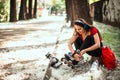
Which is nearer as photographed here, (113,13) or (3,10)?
(113,13)

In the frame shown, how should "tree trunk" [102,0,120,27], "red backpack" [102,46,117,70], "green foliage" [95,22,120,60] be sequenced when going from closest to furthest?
"red backpack" [102,46,117,70]
"green foliage" [95,22,120,60]
"tree trunk" [102,0,120,27]

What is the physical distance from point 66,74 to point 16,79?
1014 mm

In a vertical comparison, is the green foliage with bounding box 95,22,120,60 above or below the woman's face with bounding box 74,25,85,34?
below

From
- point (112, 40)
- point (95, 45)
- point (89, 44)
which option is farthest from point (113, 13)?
point (95, 45)

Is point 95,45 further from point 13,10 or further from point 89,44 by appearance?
point 13,10

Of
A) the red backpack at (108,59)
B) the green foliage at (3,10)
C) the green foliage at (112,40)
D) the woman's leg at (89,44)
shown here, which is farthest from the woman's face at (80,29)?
the green foliage at (3,10)

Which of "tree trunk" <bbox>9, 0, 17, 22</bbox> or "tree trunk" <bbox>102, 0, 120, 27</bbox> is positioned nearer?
"tree trunk" <bbox>102, 0, 120, 27</bbox>

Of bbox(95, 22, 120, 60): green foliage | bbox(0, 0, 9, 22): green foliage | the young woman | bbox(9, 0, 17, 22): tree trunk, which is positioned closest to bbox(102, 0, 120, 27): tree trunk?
bbox(95, 22, 120, 60): green foliage

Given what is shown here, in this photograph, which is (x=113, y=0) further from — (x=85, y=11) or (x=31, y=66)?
(x=31, y=66)

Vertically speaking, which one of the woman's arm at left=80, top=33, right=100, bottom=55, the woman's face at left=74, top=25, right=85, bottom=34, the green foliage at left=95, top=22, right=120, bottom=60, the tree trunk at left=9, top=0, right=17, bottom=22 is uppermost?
the tree trunk at left=9, top=0, right=17, bottom=22

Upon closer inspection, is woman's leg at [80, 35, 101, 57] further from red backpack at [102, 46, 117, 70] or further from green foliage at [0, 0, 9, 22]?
green foliage at [0, 0, 9, 22]

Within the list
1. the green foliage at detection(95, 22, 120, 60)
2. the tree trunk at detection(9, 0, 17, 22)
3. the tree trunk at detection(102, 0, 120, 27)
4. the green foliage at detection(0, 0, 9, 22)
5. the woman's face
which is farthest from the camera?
the green foliage at detection(0, 0, 9, 22)

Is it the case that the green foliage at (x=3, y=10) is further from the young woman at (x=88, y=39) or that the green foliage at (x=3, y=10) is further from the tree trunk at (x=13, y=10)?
the young woman at (x=88, y=39)

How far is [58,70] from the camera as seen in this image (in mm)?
6652
